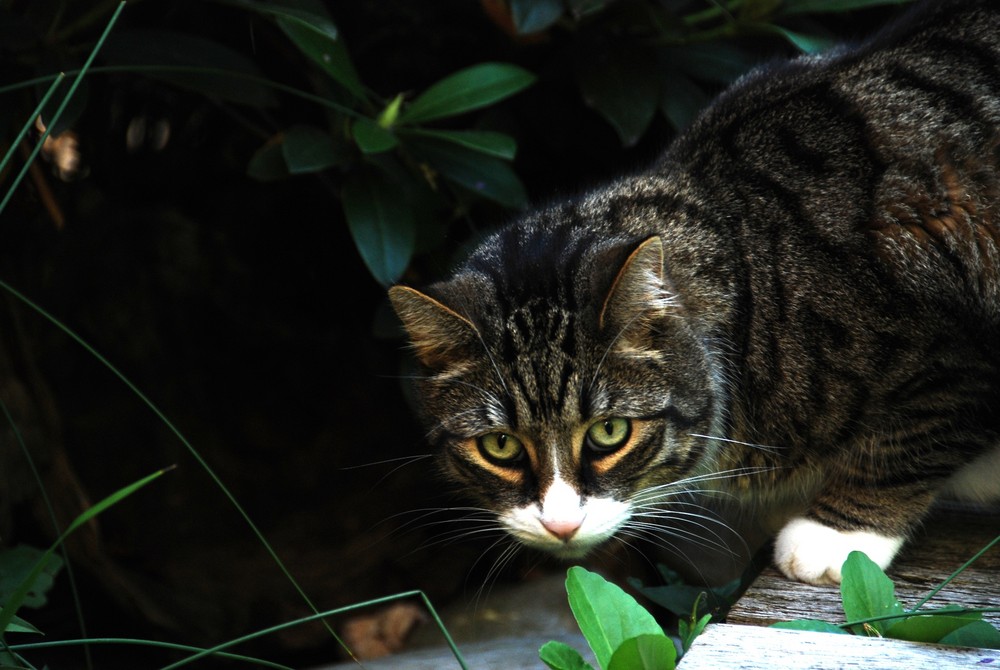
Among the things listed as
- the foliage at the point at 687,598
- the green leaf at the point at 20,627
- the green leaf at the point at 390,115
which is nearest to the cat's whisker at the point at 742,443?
the foliage at the point at 687,598

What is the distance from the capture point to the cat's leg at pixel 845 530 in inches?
75.9

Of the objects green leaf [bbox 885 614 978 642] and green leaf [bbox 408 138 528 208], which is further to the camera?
green leaf [bbox 408 138 528 208]

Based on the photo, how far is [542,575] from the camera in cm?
353

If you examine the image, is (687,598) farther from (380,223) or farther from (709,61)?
(709,61)

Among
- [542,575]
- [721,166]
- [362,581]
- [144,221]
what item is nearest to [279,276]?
[144,221]

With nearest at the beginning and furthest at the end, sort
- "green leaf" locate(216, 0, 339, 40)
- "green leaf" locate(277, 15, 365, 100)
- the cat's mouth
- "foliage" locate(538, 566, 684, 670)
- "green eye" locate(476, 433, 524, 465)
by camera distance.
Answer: "foliage" locate(538, 566, 684, 670), the cat's mouth, "green eye" locate(476, 433, 524, 465), "green leaf" locate(216, 0, 339, 40), "green leaf" locate(277, 15, 365, 100)

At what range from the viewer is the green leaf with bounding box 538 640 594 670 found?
4.78 feet

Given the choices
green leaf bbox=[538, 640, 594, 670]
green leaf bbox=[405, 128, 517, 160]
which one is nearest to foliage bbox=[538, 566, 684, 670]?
green leaf bbox=[538, 640, 594, 670]

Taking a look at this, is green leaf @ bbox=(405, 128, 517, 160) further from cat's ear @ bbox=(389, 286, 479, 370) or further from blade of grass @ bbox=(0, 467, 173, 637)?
blade of grass @ bbox=(0, 467, 173, 637)

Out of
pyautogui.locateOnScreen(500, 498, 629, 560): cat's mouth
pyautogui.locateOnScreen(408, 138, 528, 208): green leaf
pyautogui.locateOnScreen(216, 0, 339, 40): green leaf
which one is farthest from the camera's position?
pyautogui.locateOnScreen(408, 138, 528, 208): green leaf

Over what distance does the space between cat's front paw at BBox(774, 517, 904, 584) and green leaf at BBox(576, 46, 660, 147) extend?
1.13 metres

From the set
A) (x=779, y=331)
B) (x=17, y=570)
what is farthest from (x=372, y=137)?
(x=17, y=570)

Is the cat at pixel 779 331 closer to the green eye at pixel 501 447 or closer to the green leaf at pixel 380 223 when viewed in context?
the green eye at pixel 501 447

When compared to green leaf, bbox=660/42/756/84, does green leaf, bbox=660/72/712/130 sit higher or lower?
lower
